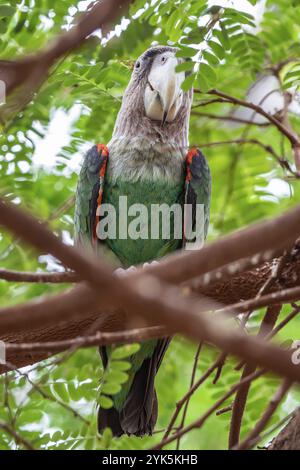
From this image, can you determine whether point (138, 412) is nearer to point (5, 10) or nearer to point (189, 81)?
point (189, 81)

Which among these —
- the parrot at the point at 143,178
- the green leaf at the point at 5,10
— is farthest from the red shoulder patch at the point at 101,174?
the green leaf at the point at 5,10

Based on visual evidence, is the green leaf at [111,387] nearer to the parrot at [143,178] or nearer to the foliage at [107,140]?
the foliage at [107,140]

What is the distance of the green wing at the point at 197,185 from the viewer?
3.92m

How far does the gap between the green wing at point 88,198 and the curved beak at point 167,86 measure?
1.62ft

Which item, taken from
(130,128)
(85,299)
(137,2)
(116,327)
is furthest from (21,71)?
(130,128)

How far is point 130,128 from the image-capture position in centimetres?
427

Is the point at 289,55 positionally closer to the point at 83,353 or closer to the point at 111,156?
the point at 111,156

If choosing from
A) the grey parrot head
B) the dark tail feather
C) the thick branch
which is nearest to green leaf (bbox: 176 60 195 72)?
the grey parrot head

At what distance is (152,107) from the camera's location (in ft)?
13.9

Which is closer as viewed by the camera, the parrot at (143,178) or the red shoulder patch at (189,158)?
the parrot at (143,178)

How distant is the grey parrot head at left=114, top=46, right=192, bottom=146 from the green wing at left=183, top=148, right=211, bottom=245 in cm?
32

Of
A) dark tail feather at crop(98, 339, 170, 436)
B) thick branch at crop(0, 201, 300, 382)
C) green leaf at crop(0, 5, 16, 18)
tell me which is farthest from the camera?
dark tail feather at crop(98, 339, 170, 436)

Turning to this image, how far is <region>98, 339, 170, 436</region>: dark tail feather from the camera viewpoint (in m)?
3.67

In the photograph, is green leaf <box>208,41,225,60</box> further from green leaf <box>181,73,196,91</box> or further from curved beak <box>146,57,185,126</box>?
curved beak <box>146,57,185,126</box>
